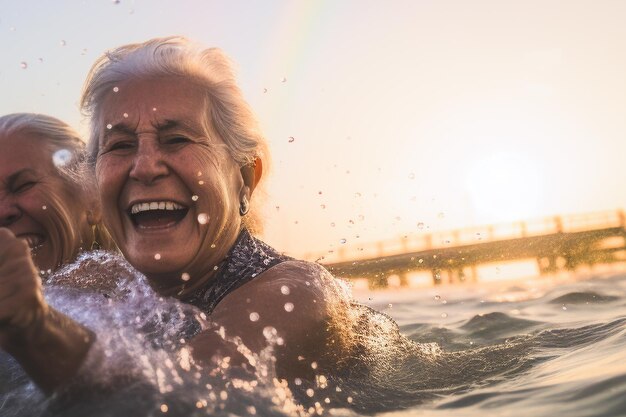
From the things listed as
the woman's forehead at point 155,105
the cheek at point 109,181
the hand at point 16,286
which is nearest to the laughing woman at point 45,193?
the cheek at point 109,181

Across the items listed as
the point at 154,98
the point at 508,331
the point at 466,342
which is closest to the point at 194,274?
the point at 154,98

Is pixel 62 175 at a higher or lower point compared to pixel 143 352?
higher

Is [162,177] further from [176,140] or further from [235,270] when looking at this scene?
[235,270]

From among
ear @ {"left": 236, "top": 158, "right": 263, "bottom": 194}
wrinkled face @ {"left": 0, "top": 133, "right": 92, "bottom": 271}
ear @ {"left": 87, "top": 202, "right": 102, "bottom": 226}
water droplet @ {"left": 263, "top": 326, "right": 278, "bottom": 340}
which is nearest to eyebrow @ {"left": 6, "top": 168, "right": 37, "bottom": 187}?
wrinkled face @ {"left": 0, "top": 133, "right": 92, "bottom": 271}

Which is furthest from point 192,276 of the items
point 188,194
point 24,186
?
point 24,186

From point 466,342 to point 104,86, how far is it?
338cm

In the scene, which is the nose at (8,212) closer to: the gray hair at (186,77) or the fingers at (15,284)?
the gray hair at (186,77)

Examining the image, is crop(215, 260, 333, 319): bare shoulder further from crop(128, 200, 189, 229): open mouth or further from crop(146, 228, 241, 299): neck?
crop(128, 200, 189, 229): open mouth

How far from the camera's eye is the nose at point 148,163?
2.86 metres

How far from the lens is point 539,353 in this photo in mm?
3859

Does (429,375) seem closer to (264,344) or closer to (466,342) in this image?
(264,344)

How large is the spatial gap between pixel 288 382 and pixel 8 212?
2.05 m

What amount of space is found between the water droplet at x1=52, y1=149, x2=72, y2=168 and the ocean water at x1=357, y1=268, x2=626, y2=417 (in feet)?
7.55

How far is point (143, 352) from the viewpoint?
7.47 ft
